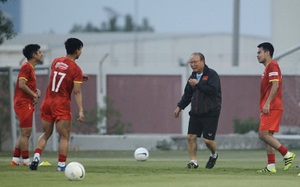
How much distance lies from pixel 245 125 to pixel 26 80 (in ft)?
48.7

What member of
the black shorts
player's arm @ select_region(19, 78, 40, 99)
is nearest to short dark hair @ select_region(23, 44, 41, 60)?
player's arm @ select_region(19, 78, 40, 99)

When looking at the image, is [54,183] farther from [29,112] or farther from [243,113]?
[243,113]

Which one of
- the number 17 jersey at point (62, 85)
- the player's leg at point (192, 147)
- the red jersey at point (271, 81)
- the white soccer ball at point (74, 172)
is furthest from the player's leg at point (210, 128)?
the white soccer ball at point (74, 172)

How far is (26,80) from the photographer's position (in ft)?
66.1

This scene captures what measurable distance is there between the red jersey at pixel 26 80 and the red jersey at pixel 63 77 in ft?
5.01

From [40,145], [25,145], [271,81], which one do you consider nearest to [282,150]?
[271,81]

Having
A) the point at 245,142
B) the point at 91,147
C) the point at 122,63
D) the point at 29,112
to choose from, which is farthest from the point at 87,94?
the point at 122,63

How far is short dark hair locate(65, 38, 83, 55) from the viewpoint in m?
18.5

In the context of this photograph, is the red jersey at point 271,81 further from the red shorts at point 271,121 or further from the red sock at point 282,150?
the red sock at point 282,150

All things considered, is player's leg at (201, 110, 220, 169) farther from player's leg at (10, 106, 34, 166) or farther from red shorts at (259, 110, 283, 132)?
player's leg at (10, 106, 34, 166)

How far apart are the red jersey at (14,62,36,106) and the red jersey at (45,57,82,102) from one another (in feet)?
5.01

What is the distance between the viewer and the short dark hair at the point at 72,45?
60.8 ft

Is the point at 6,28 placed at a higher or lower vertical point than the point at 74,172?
higher

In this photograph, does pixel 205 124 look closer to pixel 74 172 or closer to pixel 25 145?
pixel 25 145
